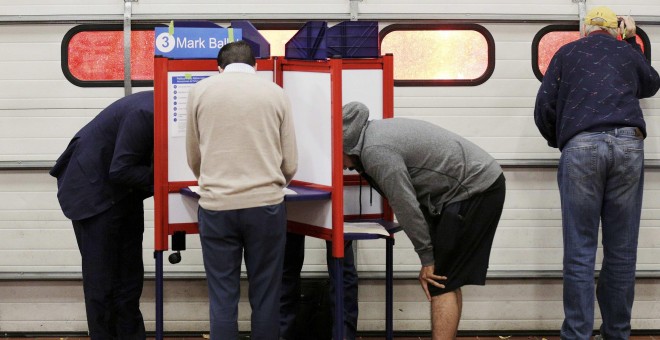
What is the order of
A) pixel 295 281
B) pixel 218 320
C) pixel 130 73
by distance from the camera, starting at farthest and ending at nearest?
1. pixel 130 73
2. pixel 295 281
3. pixel 218 320

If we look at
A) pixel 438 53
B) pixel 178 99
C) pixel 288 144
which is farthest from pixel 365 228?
pixel 438 53

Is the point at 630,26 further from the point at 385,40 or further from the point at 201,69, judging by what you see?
the point at 201,69

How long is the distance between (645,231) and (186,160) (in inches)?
126

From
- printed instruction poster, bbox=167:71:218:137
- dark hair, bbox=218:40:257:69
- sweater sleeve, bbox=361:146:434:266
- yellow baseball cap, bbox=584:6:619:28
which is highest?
yellow baseball cap, bbox=584:6:619:28

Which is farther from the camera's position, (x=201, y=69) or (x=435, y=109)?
(x=435, y=109)

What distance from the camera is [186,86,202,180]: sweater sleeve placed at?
4.93 meters

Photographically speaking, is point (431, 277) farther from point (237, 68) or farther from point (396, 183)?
point (237, 68)

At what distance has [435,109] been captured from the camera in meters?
6.63

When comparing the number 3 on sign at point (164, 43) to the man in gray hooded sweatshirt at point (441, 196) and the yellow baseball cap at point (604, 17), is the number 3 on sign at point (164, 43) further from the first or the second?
the yellow baseball cap at point (604, 17)

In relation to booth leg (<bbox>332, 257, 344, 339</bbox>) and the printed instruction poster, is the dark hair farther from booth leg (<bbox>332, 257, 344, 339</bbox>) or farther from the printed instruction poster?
booth leg (<bbox>332, 257, 344, 339</bbox>)

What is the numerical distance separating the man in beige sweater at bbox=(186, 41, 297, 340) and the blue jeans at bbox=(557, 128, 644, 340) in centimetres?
175

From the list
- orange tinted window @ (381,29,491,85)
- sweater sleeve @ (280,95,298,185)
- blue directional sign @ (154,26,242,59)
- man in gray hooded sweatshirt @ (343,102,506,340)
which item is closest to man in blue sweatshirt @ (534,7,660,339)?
orange tinted window @ (381,29,491,85)

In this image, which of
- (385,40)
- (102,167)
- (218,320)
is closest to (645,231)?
(385,40)

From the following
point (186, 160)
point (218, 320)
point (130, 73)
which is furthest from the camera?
point (130, 73)
